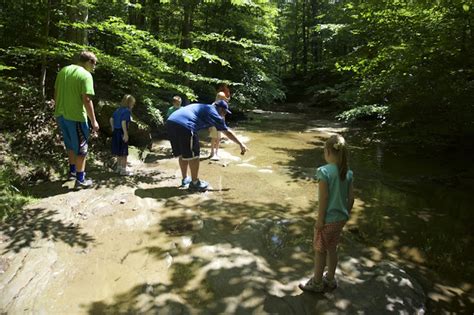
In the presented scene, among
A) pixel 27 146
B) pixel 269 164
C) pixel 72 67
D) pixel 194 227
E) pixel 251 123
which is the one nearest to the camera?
pixel 194 227

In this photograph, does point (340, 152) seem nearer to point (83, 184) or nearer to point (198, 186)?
point (198, 186)

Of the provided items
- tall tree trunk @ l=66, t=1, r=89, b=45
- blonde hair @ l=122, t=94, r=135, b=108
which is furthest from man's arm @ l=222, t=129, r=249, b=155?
tall tree trunk @ l=66, t=1, r=89, b=45

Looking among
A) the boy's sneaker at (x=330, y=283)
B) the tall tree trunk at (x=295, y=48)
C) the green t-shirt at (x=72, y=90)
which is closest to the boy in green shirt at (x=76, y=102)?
the green t-shirt at (x=72, y=90)

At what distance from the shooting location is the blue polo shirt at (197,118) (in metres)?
6.22

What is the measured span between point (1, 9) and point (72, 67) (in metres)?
3.87

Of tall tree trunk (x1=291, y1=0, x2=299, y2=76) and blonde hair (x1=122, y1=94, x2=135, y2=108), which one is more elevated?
tall tree trunk (x1=291, y1=0, x2=299, y2=76)

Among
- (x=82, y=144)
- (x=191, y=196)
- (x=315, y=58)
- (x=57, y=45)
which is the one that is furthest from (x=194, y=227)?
(x=315, y=58)

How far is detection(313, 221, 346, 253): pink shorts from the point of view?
11.8ft

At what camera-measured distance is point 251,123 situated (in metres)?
16.9

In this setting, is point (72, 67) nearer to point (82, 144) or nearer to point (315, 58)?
point (82, 144)

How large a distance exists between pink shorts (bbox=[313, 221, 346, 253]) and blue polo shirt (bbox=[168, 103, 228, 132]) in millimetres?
3015

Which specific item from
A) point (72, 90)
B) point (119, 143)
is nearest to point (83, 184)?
point (119, 143)

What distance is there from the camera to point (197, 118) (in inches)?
248

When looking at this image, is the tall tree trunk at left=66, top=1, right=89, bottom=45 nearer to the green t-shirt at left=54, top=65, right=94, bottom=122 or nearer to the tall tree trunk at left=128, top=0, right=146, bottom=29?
the green t-shirt at left=54, top=65, right=94, bottom=122
